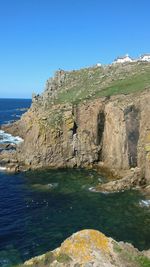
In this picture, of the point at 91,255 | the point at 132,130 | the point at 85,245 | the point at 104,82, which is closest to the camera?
the point at 91,255

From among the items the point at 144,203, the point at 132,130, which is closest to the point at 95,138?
the point at 132,130

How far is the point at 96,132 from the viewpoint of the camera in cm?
8862

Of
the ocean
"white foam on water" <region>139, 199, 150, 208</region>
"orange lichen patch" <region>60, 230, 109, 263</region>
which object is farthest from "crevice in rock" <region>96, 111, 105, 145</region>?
"orange lichen patch" <region>60, 230, 109, 263</region>

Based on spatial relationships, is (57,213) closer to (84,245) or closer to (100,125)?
(84,245)

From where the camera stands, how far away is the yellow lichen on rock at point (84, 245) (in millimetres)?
23312

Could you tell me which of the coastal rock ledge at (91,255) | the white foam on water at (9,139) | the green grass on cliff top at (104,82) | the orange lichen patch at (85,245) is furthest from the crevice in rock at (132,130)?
the orange lichen patch at (85,245)

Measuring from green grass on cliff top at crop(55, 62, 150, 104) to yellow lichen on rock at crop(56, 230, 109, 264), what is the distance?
6619 cm

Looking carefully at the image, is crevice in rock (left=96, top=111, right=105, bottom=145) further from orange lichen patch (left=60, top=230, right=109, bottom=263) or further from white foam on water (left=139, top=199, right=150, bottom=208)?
orange lichen patch (left=60, top=230, right=109, bottom=263)

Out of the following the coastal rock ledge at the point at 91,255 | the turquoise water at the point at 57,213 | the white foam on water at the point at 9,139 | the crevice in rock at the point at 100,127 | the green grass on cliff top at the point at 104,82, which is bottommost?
the turquoise water at the point at 57,213

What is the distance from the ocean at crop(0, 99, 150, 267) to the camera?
4719 cm

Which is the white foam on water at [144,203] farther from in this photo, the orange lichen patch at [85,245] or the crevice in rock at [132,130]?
the orange lichen patch at [85,245]

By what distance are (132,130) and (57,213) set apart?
93.5 feet

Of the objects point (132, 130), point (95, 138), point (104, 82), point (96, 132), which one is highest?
point (104, 82)

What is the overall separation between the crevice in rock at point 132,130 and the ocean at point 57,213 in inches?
292
